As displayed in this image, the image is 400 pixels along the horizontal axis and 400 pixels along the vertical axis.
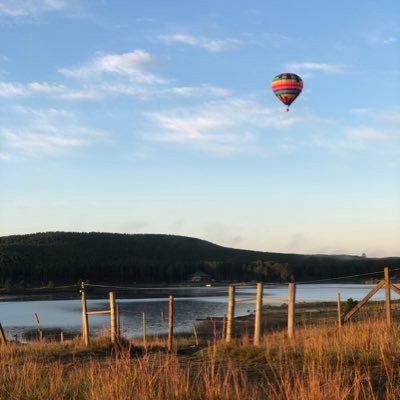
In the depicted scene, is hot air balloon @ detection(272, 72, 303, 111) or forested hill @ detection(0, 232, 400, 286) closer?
hot air balloon @ detection(272, 72, 303, 111)

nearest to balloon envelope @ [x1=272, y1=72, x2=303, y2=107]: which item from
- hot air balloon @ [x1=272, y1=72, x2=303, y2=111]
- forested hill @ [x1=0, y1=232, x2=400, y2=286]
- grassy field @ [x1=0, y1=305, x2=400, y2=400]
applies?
hot air balloon @ [x1=272, y1=72, x2=303, y2=111]

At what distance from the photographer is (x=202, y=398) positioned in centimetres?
630

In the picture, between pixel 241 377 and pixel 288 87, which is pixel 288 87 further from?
pixel 241 377

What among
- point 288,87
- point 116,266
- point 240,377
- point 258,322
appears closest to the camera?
point 240,377

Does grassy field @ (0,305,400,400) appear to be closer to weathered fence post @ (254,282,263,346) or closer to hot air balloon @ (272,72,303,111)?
weathered fence post @ (254,282,263,346)

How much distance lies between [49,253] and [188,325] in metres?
140

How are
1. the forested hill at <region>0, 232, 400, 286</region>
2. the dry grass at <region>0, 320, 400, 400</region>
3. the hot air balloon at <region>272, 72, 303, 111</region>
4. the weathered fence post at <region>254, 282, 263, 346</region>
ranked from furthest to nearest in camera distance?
the forested hill at <region>0, 232, 400, 286</region>, the hot air balloon at <region>272, 72, 303, 111</region>, the weathered fence post at <region>254, 282, 263, 346</region>, the dry grass at <region>0, 320, 400, 400</region>

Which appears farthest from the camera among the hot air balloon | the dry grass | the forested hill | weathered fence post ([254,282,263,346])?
the forested hill

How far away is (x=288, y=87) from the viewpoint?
117 ft

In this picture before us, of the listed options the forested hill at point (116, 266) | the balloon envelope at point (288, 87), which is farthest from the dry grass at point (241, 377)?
the forested hill at point (116, 266)

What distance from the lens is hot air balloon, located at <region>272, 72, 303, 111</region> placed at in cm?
3581

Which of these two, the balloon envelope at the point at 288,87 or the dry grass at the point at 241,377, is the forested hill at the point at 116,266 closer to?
the balloon envelope at the point at 288,87

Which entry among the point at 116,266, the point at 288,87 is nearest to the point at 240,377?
the point at 288,87

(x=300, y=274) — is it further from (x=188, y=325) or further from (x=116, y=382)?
(x=116, y=382)
